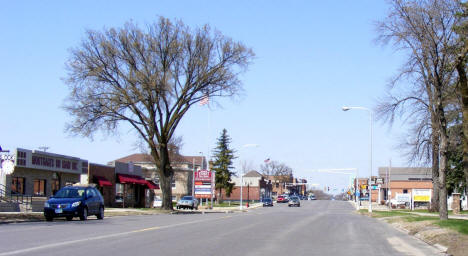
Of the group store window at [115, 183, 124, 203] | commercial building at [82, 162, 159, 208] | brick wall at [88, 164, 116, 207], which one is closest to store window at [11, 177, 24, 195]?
commercial building at [82, 162, 159, 208]

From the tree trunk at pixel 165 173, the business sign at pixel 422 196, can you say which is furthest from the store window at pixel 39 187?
the business sign at pixel 422 196

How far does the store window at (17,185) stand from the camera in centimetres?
4075

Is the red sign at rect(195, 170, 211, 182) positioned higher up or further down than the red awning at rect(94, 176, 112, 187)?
higher up

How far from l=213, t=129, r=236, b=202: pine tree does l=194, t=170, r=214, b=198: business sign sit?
37.6 m

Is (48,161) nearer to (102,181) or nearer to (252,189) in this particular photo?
(102,181)

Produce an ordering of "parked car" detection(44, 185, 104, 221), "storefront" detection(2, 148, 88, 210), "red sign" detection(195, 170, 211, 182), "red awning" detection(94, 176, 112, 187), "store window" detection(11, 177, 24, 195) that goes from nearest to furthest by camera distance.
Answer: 1. "parked car" detection(44, 185, 104, 221)
2. "storefront" detection(2, 148, 88, 210)
3. "store window" detection(11, 177, 24, 195)
4. "red awning" detection(94, 176, 112, 187)
5. "red sign" detection(195, 170, 211, 182)

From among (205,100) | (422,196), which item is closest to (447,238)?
(205,100)

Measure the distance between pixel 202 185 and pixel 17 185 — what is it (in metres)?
24.2

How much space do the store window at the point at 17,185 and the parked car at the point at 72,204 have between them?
14.7 m

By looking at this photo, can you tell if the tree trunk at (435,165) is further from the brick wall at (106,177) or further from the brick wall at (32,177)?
the brick wall at (106,177)

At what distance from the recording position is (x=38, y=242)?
14.6 meters

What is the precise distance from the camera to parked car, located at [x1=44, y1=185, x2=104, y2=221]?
86.3 ft

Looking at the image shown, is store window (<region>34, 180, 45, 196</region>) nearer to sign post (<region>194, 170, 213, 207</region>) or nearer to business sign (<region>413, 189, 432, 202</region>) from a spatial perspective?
sign post (<region>194, 170, 213, 207</region>)

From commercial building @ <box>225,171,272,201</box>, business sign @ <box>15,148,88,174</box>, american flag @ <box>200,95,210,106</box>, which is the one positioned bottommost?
commercial building @ <box>225,171,272,201</box>
